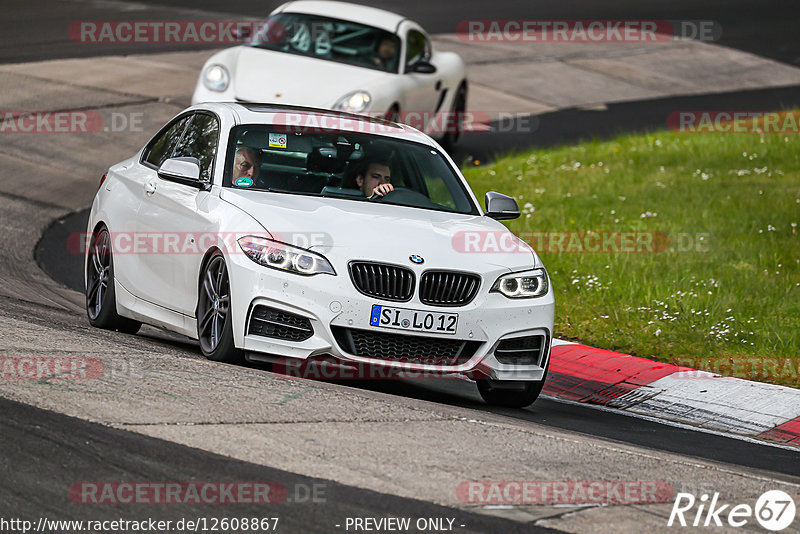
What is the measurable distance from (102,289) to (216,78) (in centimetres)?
583

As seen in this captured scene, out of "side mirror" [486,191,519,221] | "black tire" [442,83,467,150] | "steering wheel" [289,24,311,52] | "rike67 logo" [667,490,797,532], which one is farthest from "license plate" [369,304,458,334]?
"black tire" [442,83,467,150]

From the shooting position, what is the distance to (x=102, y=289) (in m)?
9.58

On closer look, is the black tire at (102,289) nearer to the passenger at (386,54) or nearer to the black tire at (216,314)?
the black tire at (216,314)

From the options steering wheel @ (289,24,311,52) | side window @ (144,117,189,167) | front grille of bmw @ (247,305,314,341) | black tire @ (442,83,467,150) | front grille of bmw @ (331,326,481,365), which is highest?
side window @ (144,117,189,167)

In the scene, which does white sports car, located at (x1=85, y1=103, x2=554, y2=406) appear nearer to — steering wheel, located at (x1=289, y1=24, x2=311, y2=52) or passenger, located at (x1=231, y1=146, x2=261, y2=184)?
passenger, located at (x1=231, y1=146, x2=261, y2=184)

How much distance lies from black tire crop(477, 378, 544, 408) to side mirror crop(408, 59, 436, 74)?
328 inches

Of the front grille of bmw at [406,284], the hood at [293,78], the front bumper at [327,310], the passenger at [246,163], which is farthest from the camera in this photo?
the hood at [293,78]

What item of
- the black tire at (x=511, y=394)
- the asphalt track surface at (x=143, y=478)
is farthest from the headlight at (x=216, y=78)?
the asphalt track surface at (x=143, y=478)

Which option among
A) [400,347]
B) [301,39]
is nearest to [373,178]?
[400,347]

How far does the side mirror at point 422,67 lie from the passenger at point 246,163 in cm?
781

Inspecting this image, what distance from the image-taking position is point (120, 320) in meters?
9.41

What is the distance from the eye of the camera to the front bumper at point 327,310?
24.8ft

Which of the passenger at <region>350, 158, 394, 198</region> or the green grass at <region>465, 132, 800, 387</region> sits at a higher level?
the passenger at <region>350, 158, 394, 198</region>

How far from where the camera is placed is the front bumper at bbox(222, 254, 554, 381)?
7562mm
